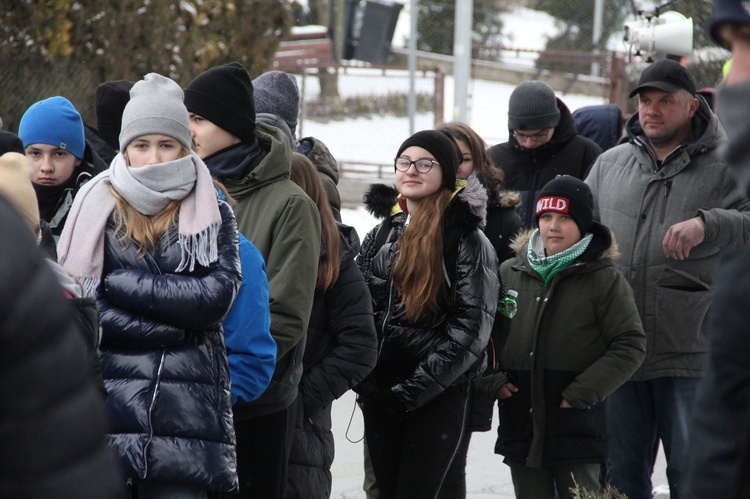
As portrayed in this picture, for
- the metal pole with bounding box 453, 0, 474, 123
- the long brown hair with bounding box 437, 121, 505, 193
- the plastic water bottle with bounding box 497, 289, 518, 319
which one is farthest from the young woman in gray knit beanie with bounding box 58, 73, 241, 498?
the metal pole with bounding box 453, 0, 474, 123

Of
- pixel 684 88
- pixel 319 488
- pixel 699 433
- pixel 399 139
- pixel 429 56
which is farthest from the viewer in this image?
pixel 429 56

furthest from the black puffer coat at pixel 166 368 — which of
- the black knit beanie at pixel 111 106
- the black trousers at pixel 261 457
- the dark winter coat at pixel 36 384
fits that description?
the black knit beanie at pixel 111 106

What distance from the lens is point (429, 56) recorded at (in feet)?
82.2

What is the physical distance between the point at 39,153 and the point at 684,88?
2914mm

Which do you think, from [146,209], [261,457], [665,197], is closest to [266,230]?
[146,209]

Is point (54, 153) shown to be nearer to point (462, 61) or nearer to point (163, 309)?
point (163, 309)

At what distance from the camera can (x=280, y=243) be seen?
3830 mm

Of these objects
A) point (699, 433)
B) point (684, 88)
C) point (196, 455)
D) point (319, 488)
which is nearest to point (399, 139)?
point (684, 88)

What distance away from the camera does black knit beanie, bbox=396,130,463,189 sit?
4.54 meters

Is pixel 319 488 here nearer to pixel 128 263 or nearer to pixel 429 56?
pixel 128 263

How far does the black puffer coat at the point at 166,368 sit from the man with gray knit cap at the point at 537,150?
3066 millimetres

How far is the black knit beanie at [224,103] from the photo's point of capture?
3.94 meters

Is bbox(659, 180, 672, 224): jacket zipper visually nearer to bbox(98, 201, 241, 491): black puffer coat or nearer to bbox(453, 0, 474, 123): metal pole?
bbox(98, 201, 241, 491): black puffer coat

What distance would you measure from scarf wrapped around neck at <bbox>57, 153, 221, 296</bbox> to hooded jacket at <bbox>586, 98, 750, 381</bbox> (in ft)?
7.80
